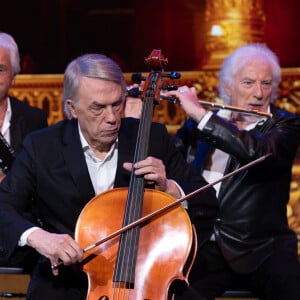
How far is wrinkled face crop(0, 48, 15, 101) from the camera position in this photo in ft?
11.1

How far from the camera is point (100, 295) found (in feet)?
7.84

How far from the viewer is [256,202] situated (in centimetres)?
302

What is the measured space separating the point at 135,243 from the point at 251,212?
2.34 ft

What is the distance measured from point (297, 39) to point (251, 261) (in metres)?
3.17

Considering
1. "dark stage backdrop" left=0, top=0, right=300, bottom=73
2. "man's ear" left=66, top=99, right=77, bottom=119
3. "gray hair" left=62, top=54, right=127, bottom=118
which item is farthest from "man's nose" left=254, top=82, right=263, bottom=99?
"dark stage backdrop" left=0, top=0, right=300, bottom=73

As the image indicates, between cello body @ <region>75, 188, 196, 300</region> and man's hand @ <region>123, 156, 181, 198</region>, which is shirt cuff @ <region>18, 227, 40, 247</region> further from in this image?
man's hand @ <region>123, 156, 181, 198</region>

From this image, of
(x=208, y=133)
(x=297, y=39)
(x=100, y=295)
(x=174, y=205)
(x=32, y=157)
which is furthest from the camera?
(x=297, y=39)

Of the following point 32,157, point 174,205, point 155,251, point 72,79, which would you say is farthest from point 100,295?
point 72,79

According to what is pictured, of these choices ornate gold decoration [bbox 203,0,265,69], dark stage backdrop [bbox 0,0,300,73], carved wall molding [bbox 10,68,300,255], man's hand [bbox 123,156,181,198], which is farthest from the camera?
dark stage backdrop [bbox 0,0,300,73]

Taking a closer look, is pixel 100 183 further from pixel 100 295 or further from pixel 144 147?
pixel 100 295

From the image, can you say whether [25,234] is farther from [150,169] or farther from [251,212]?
[251,212]

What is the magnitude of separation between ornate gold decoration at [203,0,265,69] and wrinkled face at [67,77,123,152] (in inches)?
100

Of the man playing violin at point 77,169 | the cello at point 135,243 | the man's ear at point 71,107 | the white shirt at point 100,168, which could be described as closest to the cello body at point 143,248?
the cello at point 135,243

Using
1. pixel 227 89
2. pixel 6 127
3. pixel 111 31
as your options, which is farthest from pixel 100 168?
pixel 111 31
